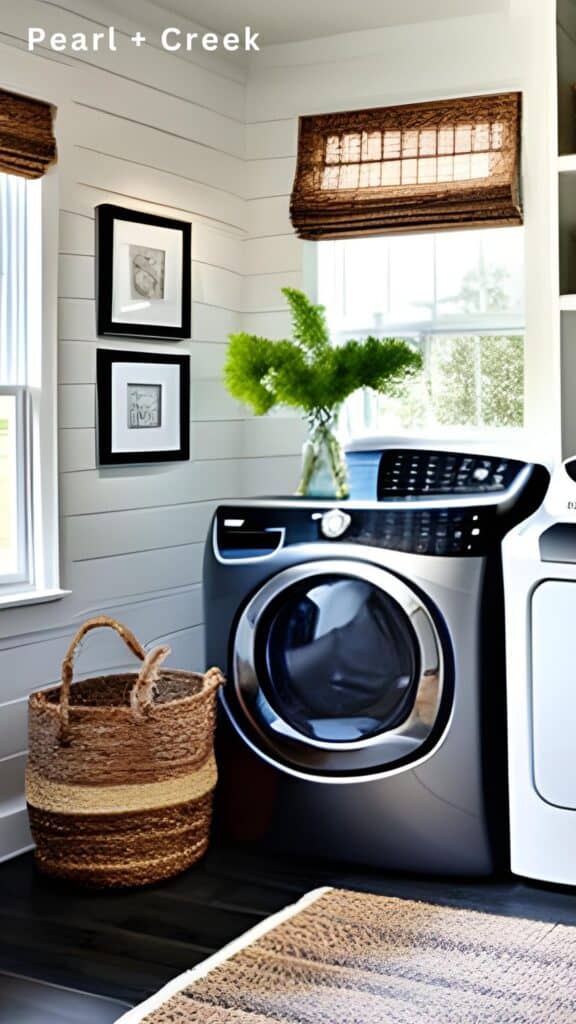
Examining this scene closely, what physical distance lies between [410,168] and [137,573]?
158cm

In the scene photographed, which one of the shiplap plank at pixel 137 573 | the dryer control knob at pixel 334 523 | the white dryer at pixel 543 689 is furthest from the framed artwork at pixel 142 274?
the white dryer at pixel 543 689

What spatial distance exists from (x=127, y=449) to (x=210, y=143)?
3.77 feet

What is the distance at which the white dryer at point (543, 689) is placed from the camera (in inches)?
113

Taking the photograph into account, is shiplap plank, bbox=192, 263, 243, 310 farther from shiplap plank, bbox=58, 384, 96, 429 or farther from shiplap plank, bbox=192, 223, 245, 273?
shiplap plank, bbox=58, 384, 96, 429

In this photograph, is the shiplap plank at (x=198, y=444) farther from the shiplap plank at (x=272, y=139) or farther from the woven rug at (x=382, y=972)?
the woven rug at (x=382, y=972)

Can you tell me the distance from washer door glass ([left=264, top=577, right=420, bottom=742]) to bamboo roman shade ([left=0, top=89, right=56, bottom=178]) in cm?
134

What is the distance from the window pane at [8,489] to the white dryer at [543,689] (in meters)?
1.35

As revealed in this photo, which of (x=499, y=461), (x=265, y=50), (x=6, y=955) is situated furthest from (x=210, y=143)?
(x=6, y=955)

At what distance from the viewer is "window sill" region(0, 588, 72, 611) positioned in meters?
3.15

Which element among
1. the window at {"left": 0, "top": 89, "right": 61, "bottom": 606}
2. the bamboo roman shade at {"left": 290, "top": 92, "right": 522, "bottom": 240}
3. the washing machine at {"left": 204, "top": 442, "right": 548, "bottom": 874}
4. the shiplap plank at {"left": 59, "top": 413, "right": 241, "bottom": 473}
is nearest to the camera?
the washing machine at {"left": 204, "top": 442, "right": 548, "bottom": 874}

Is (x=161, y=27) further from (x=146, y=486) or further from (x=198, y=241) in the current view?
(x=146, y=486)

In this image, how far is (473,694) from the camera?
116 inches

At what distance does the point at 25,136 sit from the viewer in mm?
3150

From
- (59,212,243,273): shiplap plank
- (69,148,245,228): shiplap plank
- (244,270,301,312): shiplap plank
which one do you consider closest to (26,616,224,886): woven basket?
(59,212,243,273): shiplap plank
